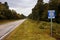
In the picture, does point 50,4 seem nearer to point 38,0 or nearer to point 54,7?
point 54,7

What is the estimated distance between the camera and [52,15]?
19812mm

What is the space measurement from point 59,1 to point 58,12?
3.53 meters

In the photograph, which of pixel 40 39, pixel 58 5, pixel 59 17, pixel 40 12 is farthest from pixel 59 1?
pixel 40 39

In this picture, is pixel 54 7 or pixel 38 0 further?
pixel 38 0

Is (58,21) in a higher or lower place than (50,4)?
lower

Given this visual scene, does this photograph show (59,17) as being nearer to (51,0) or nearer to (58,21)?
(58,21)

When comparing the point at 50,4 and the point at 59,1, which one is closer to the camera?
the point at 59,1

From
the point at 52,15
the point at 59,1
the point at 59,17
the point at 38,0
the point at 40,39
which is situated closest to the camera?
the point at 40,39

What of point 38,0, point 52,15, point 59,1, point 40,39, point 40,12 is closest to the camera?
point 40,39

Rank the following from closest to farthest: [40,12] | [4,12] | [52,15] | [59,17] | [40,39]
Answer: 1. [40,39]
2. [52,15]
3. [59,17]
4. [40,12]
5. [4,12]

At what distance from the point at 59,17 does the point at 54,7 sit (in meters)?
3.18

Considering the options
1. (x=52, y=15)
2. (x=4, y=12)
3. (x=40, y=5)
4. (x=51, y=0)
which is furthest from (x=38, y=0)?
(x=52, y=15)

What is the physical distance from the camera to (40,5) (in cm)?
7306

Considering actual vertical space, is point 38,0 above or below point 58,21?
above
